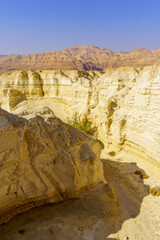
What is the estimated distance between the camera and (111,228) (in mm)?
7277

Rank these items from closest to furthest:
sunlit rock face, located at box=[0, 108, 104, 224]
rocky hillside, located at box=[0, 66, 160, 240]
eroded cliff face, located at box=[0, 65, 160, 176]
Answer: sunlit rock face, located at box=[0, 108, 104, 224]
rocky hillside, located at box=[0, 66, 160, 240]
eroded cliff face, located at box=[0, 65, 160, 176]

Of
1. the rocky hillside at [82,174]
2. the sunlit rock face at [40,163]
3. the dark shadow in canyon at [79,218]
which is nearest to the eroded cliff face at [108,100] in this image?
the rocky hillside at [82,174]

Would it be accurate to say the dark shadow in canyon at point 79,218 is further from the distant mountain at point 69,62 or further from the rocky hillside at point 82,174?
the distant mountain at point 69,62

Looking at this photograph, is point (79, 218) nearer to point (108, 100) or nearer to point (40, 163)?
point (40, 163)

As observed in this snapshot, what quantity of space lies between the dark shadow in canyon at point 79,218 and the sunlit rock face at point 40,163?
1.14 ft

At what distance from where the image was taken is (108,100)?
1706cm

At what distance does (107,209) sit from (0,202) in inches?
190

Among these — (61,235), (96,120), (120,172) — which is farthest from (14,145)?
(96,120)

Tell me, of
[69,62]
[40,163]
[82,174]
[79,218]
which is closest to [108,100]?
[82,174]

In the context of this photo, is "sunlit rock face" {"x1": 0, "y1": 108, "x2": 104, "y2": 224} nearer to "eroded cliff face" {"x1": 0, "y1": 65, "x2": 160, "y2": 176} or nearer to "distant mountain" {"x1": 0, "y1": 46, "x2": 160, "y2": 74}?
"eroded cliff face" {"x1": 0, "y1": 65, "x2": 160, "y2": 176}

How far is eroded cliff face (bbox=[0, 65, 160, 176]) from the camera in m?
12.7

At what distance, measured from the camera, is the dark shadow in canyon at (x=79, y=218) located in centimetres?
643

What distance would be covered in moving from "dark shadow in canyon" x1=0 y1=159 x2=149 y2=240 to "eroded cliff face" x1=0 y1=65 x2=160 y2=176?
14.1ft

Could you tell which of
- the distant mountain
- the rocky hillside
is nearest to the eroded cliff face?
the rocky hillside
